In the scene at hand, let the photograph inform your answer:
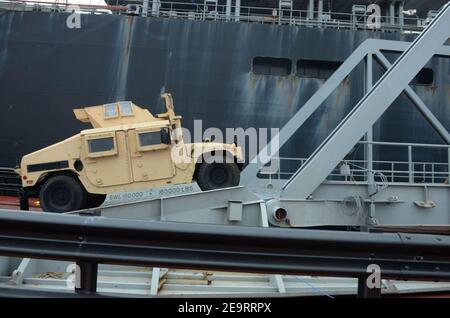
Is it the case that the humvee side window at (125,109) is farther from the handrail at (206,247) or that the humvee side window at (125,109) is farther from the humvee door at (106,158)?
the handrail at (206,247)

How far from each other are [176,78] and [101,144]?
18.3ft

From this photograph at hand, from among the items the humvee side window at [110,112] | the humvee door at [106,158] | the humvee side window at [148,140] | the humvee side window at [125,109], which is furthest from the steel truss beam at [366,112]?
the humvee side window at [110,112]

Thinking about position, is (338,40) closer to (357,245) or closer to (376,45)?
(376,45)

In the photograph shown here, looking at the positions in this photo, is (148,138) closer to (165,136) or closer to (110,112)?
(165,136)

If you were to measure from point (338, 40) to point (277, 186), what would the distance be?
24.7ft

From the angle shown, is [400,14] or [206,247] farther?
[400,14]

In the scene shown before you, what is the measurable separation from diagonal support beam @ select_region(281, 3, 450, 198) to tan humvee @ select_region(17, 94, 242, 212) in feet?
7.68

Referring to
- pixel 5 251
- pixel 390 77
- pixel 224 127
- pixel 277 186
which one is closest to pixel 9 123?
pixel 224 127

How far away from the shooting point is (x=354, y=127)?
6.98 metres

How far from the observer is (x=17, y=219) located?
2.11 m

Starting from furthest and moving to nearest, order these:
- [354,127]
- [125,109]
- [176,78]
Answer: [176,78] → [125,109] → [354,127]

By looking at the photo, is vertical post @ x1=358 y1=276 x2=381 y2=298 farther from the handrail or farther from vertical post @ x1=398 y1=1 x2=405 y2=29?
vertical post @ x1=398 y1=1 x2=405 y2=29

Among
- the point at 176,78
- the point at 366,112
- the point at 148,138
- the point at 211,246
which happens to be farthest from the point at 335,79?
the point at 211,246
